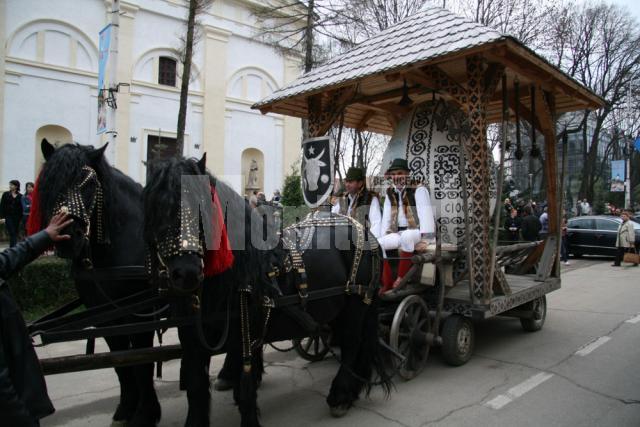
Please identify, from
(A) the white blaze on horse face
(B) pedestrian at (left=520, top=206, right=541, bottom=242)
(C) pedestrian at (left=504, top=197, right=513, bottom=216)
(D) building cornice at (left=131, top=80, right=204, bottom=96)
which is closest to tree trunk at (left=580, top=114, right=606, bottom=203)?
(C) pedestrian at (left=504, top=197, right=513, bottom=216)

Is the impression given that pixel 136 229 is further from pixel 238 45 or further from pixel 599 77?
pixel 599 77

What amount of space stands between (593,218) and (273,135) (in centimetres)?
1425

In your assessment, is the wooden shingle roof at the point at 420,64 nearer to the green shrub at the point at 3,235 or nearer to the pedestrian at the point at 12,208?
the pedestrian at the point at 12,208

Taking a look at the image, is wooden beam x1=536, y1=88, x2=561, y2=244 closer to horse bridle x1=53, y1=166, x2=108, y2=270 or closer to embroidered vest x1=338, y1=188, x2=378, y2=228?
embroidered vest x1=338, y1=188, x2=378, y2=228

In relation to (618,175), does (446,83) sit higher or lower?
lower

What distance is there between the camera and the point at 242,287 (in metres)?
2.95

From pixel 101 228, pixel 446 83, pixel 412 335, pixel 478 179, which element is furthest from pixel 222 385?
pixel 446 83

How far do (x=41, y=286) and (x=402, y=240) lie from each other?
17.2 ft

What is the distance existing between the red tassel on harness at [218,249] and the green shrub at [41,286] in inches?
187

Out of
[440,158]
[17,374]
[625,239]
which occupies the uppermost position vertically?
[440,158]

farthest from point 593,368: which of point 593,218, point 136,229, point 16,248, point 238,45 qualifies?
point 238,45

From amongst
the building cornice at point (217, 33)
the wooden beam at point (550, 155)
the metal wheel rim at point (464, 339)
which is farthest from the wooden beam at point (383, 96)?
the building cornice at point (217, 33)

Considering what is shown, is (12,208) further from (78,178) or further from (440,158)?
(440,158)

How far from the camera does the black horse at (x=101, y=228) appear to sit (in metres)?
2.95
